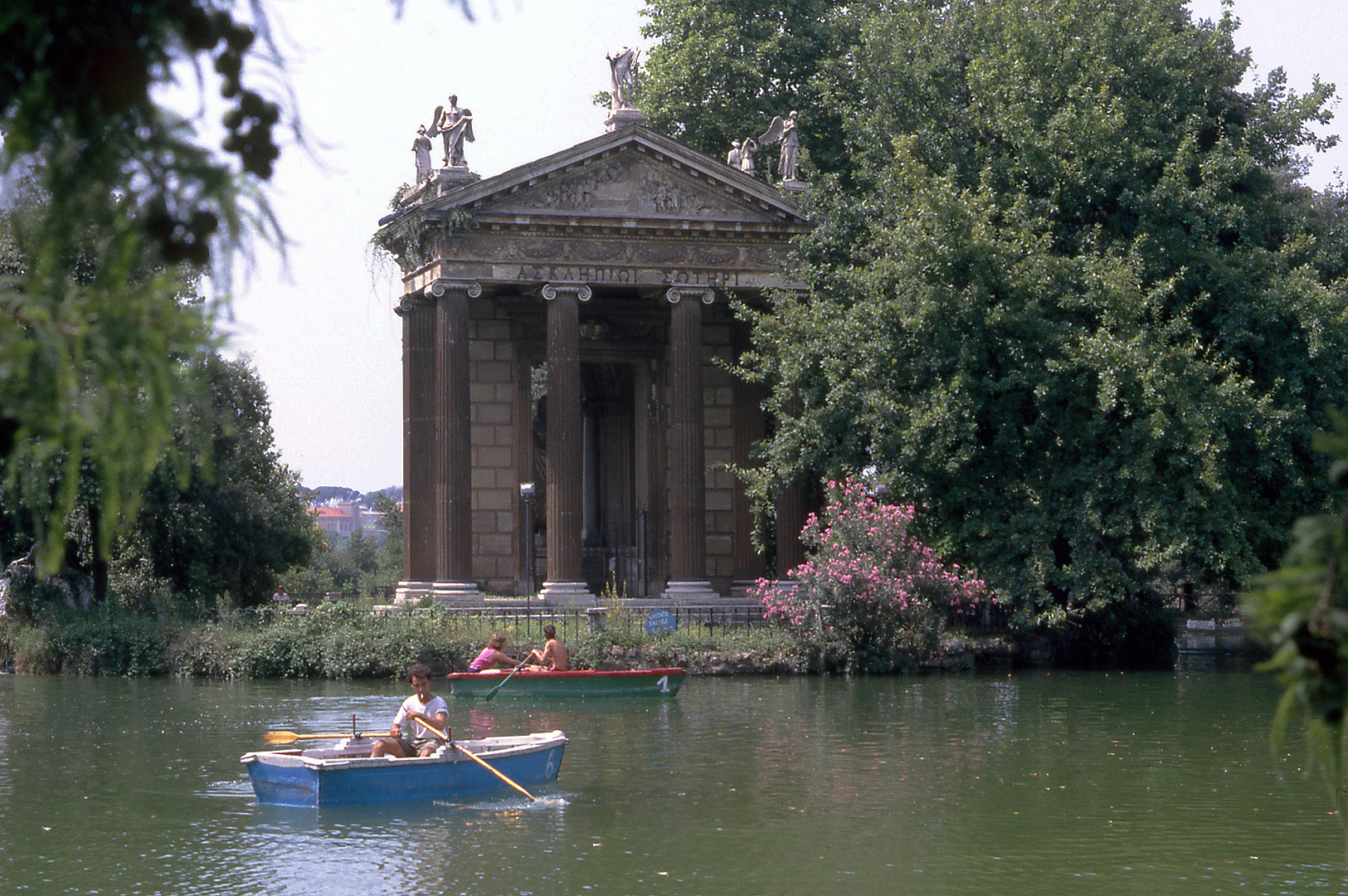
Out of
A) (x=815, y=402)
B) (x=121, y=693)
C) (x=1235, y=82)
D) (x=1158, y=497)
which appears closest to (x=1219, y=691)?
(x=1158, y=497)

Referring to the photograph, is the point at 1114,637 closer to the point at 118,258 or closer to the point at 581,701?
the point at 581,701

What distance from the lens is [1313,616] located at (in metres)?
2.48

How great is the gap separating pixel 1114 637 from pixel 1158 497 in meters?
5.90

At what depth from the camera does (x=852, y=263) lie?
34438mm

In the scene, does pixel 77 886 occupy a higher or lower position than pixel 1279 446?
lower

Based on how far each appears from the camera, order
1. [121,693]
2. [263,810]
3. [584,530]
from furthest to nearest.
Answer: [584,530] < [121,693] < [263,810]

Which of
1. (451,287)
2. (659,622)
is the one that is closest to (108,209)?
(659,622)

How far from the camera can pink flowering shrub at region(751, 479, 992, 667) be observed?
30297 millimetres

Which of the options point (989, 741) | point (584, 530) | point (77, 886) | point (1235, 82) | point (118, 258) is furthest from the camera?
point (584, 530)

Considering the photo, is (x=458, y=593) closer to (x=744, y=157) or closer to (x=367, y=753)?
(x=744, y=157)

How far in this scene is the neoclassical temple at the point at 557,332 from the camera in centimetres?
3397

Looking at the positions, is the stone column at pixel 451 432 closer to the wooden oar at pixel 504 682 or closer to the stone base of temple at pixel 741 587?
the stone base of temple at pixel 741 587

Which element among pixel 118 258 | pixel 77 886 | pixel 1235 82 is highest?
pixel 1235 82

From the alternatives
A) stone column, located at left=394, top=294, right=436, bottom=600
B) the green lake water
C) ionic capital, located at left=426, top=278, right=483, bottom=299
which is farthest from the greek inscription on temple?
the green lake water
